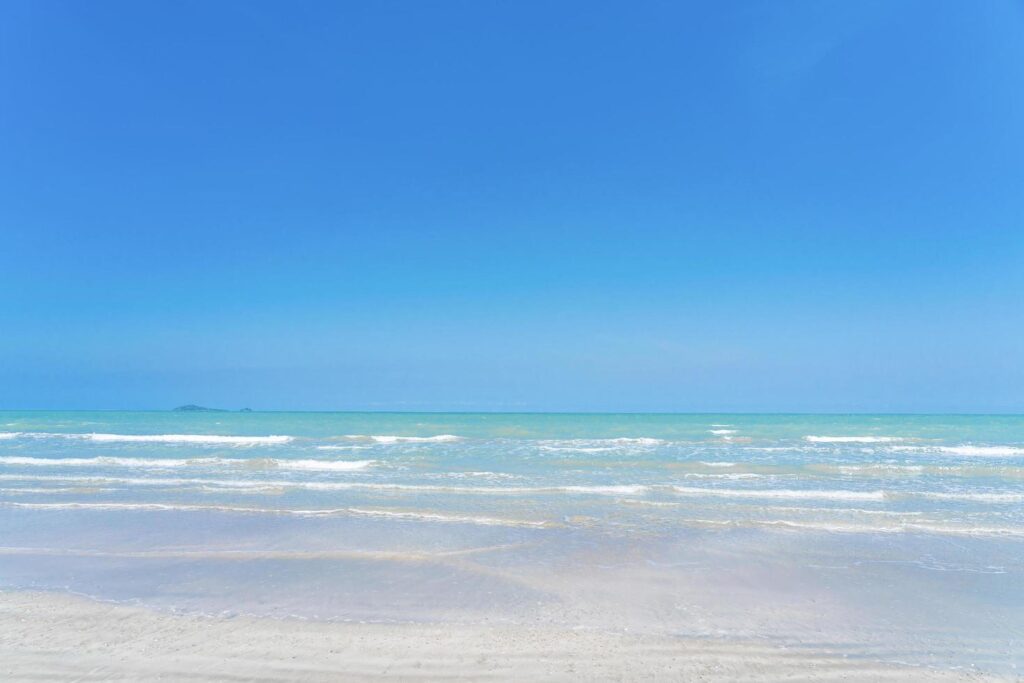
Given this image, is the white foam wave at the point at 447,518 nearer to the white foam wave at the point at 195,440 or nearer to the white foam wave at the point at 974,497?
the white foam wave at the point at 974,497

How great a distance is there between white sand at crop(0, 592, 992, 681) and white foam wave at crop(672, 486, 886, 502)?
1001 centimetres

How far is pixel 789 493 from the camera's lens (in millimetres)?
15781

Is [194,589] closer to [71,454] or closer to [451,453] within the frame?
[451,453]

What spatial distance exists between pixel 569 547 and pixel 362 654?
495 centimetres

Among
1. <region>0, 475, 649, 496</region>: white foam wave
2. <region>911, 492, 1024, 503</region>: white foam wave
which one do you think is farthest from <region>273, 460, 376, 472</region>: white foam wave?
<region>911, 492, 1024, 503</region>: white foam wave

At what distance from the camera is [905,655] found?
6004mm

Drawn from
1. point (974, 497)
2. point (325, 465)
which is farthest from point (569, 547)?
point (325, 465)

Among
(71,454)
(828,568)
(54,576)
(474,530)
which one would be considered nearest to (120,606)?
(54,576)

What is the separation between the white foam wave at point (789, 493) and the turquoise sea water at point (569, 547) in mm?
108

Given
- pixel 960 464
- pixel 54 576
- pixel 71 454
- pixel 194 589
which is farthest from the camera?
pixel 71 454

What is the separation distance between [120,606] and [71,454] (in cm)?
2441

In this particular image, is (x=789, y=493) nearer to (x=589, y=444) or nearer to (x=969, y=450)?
(x=589, y=444)

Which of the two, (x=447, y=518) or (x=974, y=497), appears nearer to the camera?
(x=447, y=518)

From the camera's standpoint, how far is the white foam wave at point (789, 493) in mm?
15182
